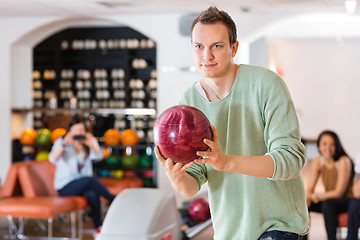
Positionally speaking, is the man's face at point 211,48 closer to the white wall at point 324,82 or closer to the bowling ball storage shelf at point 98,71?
the bowling ball storage shelf at point 98,71

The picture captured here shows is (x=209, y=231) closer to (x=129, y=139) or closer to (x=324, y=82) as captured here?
(x=129, y=139)

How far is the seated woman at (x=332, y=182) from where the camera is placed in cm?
506

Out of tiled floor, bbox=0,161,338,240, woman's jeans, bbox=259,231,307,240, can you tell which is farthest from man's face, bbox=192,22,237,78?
tiled floor, bbox=0,161,338,240

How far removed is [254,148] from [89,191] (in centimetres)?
433

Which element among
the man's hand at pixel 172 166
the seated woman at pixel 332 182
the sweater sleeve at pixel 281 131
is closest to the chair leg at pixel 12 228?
the seated woman at pixel 332 182

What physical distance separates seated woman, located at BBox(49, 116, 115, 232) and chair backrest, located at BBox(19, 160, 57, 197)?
0.36ft

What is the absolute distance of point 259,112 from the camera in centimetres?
160

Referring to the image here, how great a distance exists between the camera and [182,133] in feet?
4.94

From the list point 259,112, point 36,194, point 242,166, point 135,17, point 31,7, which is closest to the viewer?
point 242,166

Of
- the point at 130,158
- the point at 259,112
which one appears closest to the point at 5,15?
the point at 130,158

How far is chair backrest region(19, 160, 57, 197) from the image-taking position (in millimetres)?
5551

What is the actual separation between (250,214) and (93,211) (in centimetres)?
430

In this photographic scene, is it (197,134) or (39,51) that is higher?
(39,51)

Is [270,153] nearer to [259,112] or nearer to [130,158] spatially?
[259,112]
